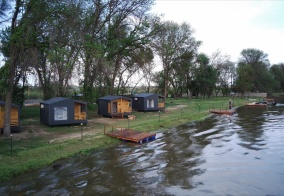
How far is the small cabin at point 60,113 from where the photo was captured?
26031 millimetres

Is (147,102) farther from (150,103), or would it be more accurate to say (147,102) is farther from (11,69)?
(11,69)

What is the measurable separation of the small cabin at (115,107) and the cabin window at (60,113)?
8.47 meters

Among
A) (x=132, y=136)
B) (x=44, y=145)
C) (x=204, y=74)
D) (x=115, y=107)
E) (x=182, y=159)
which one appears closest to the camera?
(x=182, y=159)

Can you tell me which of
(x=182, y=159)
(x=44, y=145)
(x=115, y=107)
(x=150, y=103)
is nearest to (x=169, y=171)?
(x=182, y=159)

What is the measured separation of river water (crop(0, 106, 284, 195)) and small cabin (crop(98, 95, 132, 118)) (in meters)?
14.5

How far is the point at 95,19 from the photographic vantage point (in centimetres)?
3434

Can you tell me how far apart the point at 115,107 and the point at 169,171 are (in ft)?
73.0

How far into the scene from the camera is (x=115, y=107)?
35.3m

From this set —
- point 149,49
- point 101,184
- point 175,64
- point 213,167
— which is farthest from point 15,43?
point 175,64

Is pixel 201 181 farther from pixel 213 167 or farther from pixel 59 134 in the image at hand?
pixel 59 134

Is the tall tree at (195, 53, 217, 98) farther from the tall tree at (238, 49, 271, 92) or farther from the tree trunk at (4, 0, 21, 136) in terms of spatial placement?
the tree trunk at (4, 0, 21, 136)

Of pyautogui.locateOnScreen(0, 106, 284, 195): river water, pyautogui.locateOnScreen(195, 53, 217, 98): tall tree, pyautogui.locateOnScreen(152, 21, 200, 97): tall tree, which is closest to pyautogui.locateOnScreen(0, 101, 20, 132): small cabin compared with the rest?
pyautogui.locateOnScreen(0, 106, 284, 195): river water

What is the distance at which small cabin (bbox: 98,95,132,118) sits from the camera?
3475cm

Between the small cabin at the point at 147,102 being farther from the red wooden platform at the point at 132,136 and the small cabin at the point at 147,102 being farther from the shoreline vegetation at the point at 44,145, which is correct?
the red wooden platform at the point at 132,136
